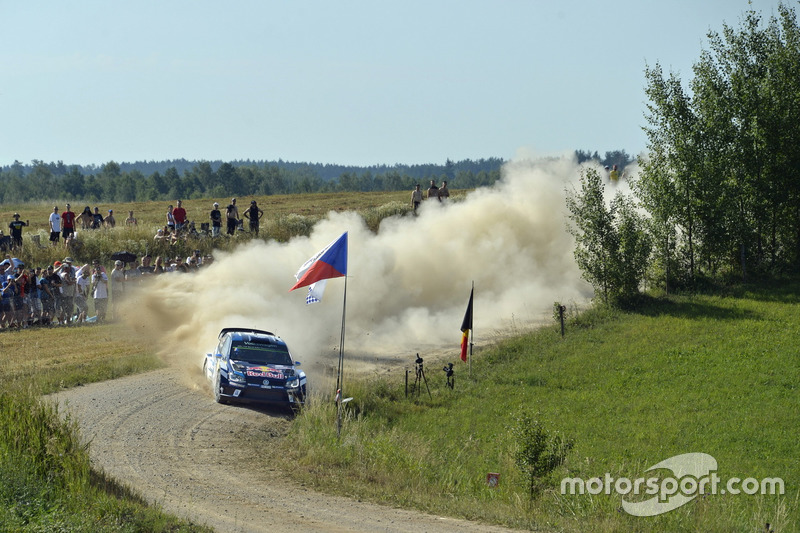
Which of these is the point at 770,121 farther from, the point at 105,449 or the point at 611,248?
the point at 105,449

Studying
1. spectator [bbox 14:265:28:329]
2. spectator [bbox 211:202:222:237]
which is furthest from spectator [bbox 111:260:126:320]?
spectator [bbox 211:202:222:237]

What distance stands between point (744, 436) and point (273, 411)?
11.9 metres

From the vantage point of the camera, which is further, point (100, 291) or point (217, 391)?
point (100, 291)

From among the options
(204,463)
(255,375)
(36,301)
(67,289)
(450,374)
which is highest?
(67,289)

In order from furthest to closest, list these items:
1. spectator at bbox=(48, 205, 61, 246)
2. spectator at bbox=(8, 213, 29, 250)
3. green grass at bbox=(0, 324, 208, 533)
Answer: spectator at bbox=(48, 205, 61, 246)
spectator at bbox=(8, 213, 29, 250)
green grass at bbox=(0, 324, 208, 533)

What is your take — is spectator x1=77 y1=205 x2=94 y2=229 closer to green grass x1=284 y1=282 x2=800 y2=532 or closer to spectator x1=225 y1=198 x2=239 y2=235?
spectator x1=225 y1=198 x2=239 y2=235

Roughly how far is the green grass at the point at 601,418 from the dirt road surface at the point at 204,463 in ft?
3.14

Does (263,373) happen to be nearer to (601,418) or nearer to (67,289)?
(601,418)

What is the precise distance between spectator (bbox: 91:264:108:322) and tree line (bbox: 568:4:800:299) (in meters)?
18.5

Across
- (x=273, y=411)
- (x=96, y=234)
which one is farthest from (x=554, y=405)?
(x=96, y=234)

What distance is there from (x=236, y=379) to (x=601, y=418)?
1007 cm

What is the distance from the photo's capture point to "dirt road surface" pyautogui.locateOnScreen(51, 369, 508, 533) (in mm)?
13398

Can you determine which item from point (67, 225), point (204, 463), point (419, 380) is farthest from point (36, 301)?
point (204, 463)

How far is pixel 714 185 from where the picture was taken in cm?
3497
